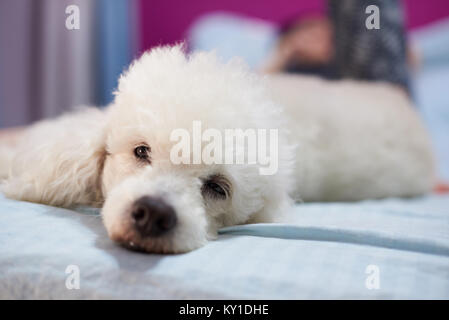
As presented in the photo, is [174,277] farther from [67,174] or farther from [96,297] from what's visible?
[67,174]

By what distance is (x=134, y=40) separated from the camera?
4.53 m

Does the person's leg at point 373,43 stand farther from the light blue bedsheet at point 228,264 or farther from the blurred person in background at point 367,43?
the light blue bedsheet at point 228,264

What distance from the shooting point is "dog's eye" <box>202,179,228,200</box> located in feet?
3.73

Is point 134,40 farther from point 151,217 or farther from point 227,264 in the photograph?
point 227,264

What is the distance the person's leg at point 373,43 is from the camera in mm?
2514

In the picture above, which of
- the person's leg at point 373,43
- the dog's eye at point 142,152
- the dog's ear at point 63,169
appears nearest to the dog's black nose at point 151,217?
the dog's eye at point 142,152

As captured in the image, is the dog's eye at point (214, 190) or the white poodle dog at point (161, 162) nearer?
the white poodle dog at point (161, 162)

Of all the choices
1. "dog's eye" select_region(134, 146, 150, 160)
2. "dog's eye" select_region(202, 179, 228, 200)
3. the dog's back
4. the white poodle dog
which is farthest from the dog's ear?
the dog's back

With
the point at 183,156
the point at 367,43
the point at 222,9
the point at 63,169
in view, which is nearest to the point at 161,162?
the point at 183,156

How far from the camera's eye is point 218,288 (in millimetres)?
763
